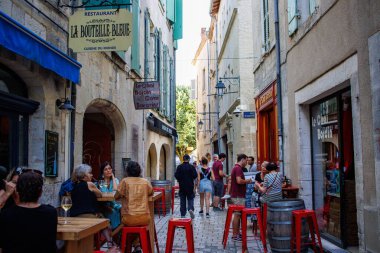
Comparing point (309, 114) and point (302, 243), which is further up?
point (309, 114)

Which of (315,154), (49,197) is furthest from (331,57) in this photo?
(49,197)

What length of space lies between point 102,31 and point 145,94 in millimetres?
4840

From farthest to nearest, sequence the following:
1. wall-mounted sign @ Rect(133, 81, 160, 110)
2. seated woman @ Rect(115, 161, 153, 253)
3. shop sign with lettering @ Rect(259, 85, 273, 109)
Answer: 1. wall-mounted sign @ Rect(133, 81, 160, 110)
2. shop sign with lettering @ Rect(259, 85, 273, 109)
3. seated woman @ Rect(115, 161, 153, 253)

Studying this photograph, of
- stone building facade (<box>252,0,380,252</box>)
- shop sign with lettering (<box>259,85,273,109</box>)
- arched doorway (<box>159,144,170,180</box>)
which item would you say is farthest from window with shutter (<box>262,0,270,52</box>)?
arched doorway (<box>159,144,170,180</box>)

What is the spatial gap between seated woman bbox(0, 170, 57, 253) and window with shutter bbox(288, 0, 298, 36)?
6.08 meters

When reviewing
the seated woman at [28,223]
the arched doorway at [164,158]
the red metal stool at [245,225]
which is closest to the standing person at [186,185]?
the red metal stool at [245,225]

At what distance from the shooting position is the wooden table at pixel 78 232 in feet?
11.3

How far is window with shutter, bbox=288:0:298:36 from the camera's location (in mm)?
7867

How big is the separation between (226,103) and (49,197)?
15628 millimetres

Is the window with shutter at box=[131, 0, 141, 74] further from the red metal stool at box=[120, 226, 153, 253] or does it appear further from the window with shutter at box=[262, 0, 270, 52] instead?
the red metal stool at box=[120, 226, 153, 253]

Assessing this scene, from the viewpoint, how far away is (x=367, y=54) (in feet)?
16.7

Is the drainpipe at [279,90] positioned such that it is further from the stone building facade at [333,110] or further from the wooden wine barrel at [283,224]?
the wooden wine barrel at [283,224]

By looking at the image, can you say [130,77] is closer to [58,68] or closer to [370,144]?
[58,68]

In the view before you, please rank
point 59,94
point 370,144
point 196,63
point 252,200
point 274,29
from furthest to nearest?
point 196,63
point 274,29
point 252,200
point 59,94
point 370,144
